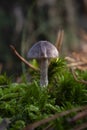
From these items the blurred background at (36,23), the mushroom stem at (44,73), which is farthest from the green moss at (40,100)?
the blurred background at (36,23)

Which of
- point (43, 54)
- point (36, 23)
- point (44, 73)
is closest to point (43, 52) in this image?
point (43, 54)

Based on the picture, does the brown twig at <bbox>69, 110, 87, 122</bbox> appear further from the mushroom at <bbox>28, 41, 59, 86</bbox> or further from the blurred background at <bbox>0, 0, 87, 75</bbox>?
the blurred background at <bbox>0, 0, 87, 75</bbox>

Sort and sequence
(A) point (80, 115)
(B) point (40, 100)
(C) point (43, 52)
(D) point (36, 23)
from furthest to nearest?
(D) point (36, 23) → (C) point (43, 52) → (B) point (40, 100) → (A) point (80, 115)

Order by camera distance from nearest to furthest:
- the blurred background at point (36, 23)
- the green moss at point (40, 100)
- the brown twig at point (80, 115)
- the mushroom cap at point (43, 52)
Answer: the brown twig at point (80, 115) → the green moss at point (40, 100) → the mushroom cap at point (43, 52) → the blurred background at point (36, 23)

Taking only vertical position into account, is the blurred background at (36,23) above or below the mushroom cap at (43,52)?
above

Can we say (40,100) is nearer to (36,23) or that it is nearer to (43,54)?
(43,54)

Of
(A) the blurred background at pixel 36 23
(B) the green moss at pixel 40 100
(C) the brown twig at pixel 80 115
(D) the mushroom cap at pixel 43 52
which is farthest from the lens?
(A) the blurred background at pixel 36 23

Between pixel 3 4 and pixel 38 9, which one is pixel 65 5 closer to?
pixel 38 9

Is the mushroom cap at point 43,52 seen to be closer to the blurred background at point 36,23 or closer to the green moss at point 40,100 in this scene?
the green moss at point 40,100
